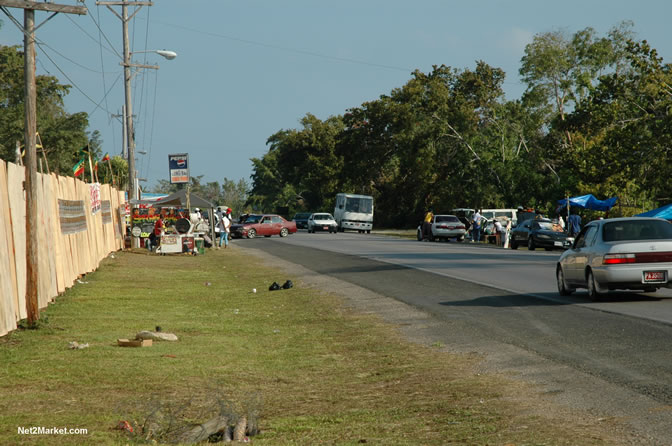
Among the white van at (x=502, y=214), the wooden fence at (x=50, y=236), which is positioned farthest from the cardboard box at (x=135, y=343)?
the white van at (x=502, y=214)

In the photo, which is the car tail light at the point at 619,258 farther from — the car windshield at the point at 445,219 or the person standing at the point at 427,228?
the person standing at the point at 427,228

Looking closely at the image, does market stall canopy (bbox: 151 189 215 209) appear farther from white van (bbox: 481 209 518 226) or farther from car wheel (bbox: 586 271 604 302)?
car wheel (bbox: 586 271 604 302)

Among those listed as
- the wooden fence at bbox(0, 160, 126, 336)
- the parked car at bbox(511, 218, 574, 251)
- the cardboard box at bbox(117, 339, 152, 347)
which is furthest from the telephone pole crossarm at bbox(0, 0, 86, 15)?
the parked car at bbox(511, 218, 574, 251)

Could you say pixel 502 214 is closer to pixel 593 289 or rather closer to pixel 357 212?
pixel 357 212

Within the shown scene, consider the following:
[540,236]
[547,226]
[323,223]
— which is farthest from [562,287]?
[323,223]

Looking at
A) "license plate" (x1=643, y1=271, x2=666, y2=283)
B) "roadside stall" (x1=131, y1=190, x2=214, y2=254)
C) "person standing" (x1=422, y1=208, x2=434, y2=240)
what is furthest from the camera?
"person standing" (x1=422, y1=208, x2=434, y2=240)

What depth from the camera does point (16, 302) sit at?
12.7m

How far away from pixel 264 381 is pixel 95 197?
740 inches

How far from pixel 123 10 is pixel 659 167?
26.8 m

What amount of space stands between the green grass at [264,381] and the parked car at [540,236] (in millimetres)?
23758

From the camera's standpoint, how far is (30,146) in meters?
13.2

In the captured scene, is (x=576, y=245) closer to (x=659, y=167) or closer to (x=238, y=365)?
(x=238, y=365)

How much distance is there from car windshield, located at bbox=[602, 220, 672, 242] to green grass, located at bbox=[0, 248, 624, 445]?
4.79 meters

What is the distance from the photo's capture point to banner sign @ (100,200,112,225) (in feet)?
98.4
